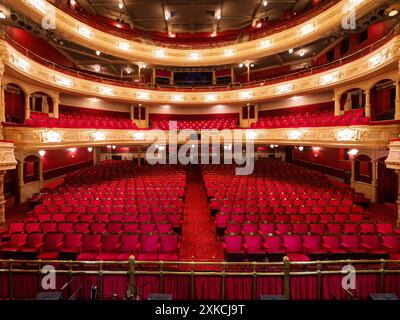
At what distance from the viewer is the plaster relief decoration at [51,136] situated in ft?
29.6

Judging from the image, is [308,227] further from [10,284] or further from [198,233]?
[10,284]

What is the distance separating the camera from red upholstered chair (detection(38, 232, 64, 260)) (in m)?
5.84

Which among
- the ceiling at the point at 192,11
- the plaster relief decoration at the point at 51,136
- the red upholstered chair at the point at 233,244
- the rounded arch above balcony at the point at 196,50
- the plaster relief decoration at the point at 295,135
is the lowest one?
the red upholstered chair at the point at 233,244

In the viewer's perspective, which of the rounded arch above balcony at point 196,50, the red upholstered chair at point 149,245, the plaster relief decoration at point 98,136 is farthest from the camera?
the plaster relief decoration at point 98,136

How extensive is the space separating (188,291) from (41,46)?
1638 cm

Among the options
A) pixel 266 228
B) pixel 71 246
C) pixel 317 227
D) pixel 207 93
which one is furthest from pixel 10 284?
pixel 207 93

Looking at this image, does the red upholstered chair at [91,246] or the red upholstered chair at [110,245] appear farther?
the red upholstered chair at [110,245]

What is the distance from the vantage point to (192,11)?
1977cm

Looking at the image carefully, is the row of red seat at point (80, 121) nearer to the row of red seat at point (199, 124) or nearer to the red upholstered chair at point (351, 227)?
the row of red seat at point (199, 124)

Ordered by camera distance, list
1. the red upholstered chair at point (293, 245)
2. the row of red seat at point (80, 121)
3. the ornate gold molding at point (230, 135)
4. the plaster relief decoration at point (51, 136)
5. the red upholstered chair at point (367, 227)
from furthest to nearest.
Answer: the row of red seat at point (80, 121) → the plaster relief decoration at point (51, 136) → the ornate gold molding at point (230, 135) → the red upholstered chair at point (367, 227) → the red upholstered chair at point (293, 245)

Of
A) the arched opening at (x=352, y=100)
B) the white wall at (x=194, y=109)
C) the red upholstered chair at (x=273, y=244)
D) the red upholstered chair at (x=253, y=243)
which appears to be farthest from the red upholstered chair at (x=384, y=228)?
the white wall at (x=194, y=109)

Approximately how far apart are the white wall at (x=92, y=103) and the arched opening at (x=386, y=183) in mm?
17668

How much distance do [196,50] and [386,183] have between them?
15974 millimetres
